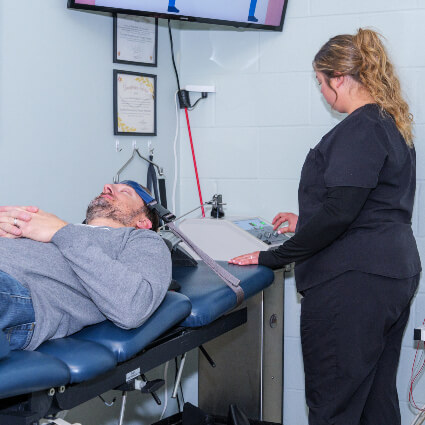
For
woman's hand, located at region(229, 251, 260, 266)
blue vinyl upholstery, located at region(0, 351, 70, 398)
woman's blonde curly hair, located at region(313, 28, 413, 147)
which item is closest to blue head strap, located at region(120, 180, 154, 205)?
woman's hand, located at region(229, 251, 260, 266)

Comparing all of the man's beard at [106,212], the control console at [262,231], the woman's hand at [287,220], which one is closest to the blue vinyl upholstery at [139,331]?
the man's beard at [106,212]

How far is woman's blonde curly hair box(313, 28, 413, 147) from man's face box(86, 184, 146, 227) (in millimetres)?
756

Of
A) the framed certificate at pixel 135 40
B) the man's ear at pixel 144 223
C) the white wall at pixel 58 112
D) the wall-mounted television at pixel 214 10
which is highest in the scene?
the wall-mounted television at pixel 214 10

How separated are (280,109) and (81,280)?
Result: 1.66m

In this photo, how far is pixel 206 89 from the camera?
306cm

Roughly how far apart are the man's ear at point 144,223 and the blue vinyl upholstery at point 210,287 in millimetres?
176

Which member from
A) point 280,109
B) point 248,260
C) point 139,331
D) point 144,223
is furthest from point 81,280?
point 280,109

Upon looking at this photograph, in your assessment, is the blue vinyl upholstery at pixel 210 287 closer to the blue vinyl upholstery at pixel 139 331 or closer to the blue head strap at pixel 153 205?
the blue vinyl upholstery at pixel 139 331

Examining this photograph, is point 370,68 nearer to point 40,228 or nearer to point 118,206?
point 118,206

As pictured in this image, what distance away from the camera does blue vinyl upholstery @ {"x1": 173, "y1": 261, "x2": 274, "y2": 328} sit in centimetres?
175

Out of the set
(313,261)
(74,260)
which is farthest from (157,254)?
(313,261)

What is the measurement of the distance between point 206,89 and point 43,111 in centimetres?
98

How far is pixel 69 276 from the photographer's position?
1651 millimetres

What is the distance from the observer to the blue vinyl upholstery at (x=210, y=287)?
69.0 inches
